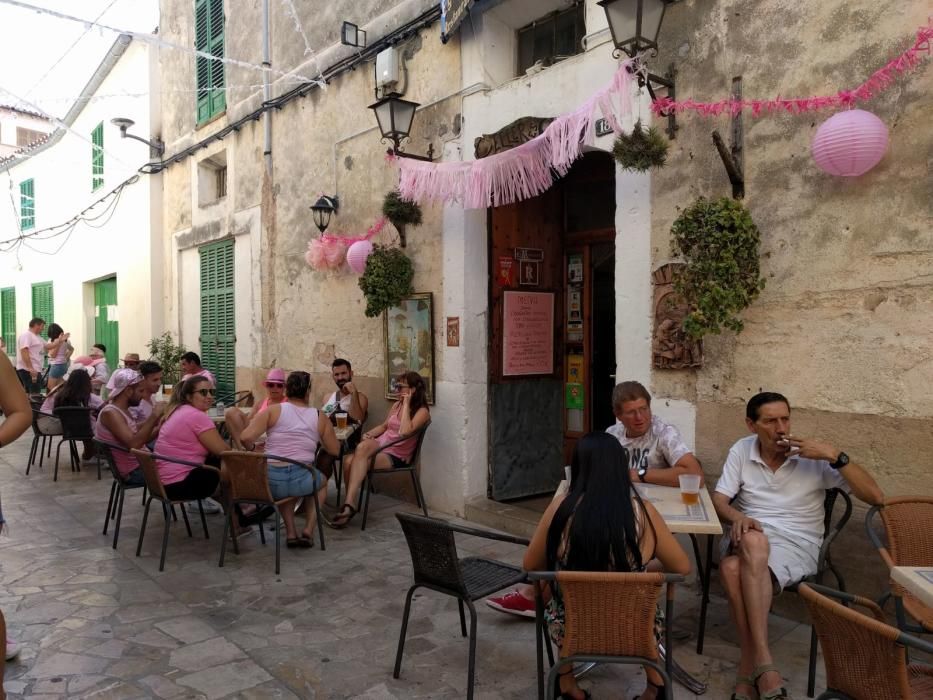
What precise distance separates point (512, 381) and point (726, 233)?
2.66 metres

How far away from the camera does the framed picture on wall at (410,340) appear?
6.19m

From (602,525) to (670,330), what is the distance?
85.8 inches

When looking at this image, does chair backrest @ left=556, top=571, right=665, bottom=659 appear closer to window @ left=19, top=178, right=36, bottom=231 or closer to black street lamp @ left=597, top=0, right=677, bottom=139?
black street lamp @ left=597, top=0, right=677, bottom=139

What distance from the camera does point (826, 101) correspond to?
3574 millimetres

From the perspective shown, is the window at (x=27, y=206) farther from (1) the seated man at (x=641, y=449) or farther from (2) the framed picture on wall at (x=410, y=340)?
(1) the seated man at (x=641, y=449)

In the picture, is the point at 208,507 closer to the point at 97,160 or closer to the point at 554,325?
the point at 554,325

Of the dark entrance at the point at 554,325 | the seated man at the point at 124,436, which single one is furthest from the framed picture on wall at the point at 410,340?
the seated man at the point at 124,436

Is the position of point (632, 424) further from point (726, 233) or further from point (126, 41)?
point (126, 41)

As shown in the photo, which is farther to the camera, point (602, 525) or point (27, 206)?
point (27, 206)

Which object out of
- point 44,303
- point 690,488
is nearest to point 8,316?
point 44,303

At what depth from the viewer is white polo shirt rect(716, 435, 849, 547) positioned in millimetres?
3275

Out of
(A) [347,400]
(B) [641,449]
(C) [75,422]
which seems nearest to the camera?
(B) [641,449]

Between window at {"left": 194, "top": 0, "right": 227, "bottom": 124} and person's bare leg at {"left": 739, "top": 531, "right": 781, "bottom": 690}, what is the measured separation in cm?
877

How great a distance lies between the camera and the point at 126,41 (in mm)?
12117
